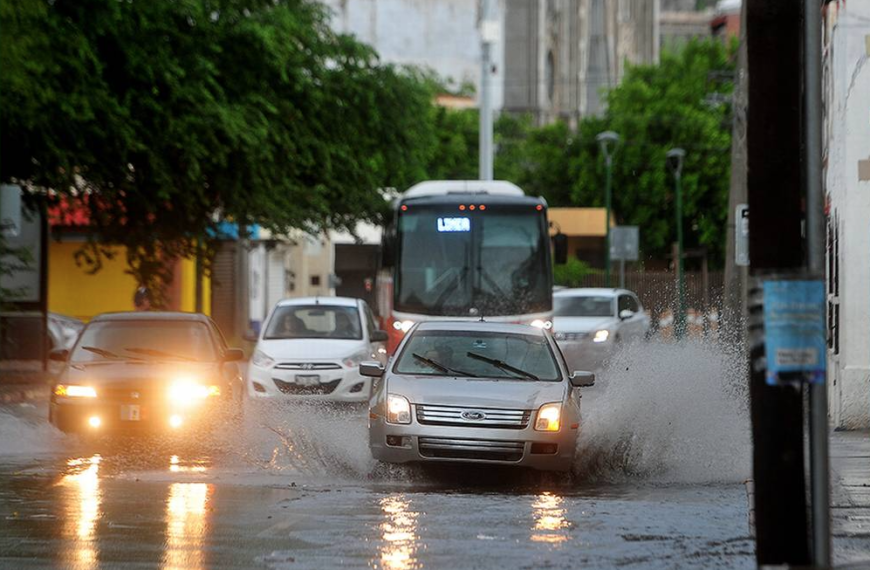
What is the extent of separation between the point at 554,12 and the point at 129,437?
10270 centimetres

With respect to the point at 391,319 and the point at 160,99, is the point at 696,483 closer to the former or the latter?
the point at 391,319

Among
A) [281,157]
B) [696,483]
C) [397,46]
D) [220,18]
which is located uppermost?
[397,46]

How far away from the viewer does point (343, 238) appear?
275 ft

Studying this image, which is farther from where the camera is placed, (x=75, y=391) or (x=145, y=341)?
(x=145, y=341)

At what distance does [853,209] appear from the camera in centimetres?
2052

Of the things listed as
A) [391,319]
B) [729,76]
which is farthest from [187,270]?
[391,319]

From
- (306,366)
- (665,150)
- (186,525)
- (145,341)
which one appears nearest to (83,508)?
(186,525)

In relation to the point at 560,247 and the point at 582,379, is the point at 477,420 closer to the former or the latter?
the point at 582,379

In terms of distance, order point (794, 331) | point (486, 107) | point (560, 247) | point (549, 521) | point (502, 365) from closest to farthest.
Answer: point (794, 331) → point (549, 521) → point (502, 365) → point (560, 247) → point (486, 107)

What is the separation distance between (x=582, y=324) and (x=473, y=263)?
5.60 metres

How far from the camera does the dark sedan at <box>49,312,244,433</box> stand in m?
18.4

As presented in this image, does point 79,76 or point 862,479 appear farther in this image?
point 79,76

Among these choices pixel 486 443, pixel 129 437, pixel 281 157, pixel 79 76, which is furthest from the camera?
pixel 281 157

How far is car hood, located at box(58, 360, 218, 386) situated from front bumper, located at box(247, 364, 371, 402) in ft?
16.8
